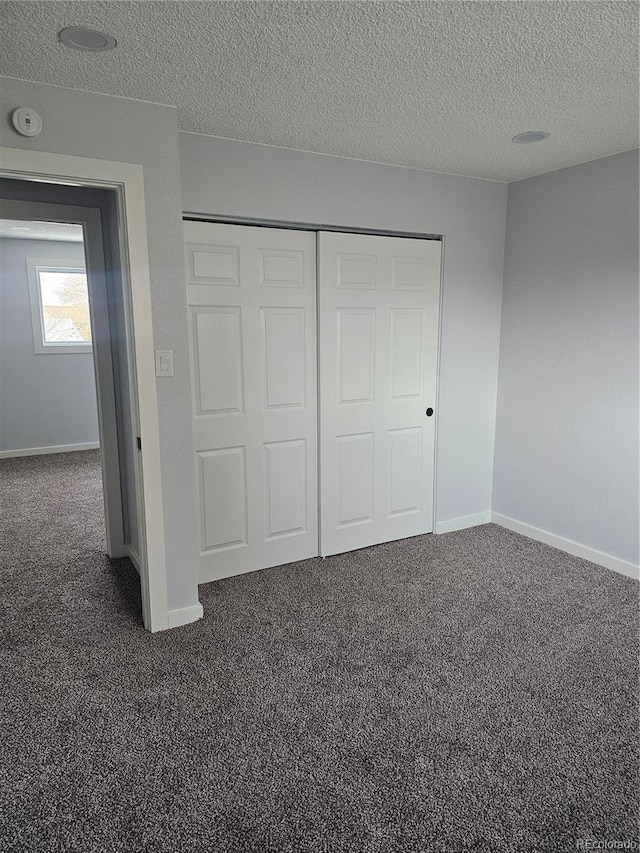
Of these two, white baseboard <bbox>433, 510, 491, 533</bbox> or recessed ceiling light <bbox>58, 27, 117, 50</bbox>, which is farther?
white baseboard <bbox>433, 510, 491, 533</bbox>

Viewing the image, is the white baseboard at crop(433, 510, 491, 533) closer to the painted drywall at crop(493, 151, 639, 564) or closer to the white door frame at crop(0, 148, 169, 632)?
the painted drywall at crop(493, 151, 639, 564)

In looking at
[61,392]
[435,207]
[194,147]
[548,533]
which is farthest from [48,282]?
[548,533]

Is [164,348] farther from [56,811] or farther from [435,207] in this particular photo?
[435,207]

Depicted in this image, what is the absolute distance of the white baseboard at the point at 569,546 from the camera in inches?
128

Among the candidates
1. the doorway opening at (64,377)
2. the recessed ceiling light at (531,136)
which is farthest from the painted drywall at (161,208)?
the recessed ceiling light at (531,136)

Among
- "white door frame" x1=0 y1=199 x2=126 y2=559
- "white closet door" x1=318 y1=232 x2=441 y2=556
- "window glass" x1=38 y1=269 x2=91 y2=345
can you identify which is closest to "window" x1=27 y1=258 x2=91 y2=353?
"window glass" x1=38 y1=269 x2=91 y2=345

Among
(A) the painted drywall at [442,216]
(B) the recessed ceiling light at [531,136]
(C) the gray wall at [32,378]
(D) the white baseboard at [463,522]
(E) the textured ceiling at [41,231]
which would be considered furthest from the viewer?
→ (C) the gray wall at [32,378]

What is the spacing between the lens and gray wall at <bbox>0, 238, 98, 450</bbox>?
6.05m

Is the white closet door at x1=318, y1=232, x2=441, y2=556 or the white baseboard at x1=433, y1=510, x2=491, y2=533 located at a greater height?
the white closet door at x1=318, y1=232, x2=441, y2=556

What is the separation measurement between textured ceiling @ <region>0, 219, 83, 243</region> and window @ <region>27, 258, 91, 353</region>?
26 cm

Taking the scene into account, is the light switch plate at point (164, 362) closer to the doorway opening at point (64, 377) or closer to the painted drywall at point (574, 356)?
the doorway opening at point (64, 377)

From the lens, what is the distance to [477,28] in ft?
5.66

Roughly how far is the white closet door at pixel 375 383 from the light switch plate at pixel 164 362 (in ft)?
3.44

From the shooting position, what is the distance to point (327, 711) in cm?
212
